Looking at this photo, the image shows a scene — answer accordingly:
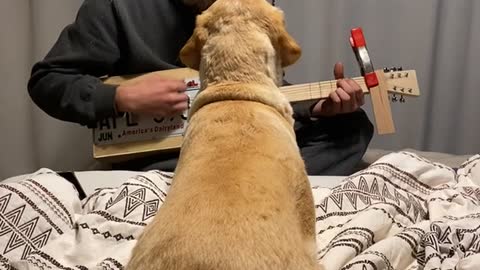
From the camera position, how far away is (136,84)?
151 cm

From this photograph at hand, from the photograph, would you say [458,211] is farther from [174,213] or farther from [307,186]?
[174,213]

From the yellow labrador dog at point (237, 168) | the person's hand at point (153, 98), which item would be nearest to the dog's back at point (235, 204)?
the yellow labrador dog at point (237, 168)

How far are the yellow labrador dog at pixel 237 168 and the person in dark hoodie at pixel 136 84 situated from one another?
1.39 ft

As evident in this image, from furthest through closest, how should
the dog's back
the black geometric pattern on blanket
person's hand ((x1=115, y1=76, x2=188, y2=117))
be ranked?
person's hand ((x1=115, y1=76, x2=188, y2=117)), the black geometric pattern on blanket, the dog's back

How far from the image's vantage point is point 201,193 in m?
0.75

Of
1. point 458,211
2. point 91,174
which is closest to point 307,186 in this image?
point 458,211

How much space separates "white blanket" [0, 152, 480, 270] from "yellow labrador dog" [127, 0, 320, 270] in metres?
0.19

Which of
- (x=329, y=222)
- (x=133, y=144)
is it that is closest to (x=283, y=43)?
(x=329, y=222)

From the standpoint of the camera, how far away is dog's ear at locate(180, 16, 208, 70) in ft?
3.42

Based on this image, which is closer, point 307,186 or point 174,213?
point 174,213

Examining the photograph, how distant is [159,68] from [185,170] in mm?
788

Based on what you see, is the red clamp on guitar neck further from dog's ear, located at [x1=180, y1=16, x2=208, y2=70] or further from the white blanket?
dog's ear, located at [x1=180, y1=16, x2=208, y2=70]

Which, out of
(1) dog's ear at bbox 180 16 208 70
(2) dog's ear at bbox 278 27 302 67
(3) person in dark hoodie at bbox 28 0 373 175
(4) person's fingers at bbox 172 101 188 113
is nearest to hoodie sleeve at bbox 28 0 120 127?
(3) person in dark hoodie at bbox 28 0 373 175

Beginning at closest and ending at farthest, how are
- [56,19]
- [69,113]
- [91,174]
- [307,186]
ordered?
[307,186] < [91,174] < [69,113] < [56,19]
